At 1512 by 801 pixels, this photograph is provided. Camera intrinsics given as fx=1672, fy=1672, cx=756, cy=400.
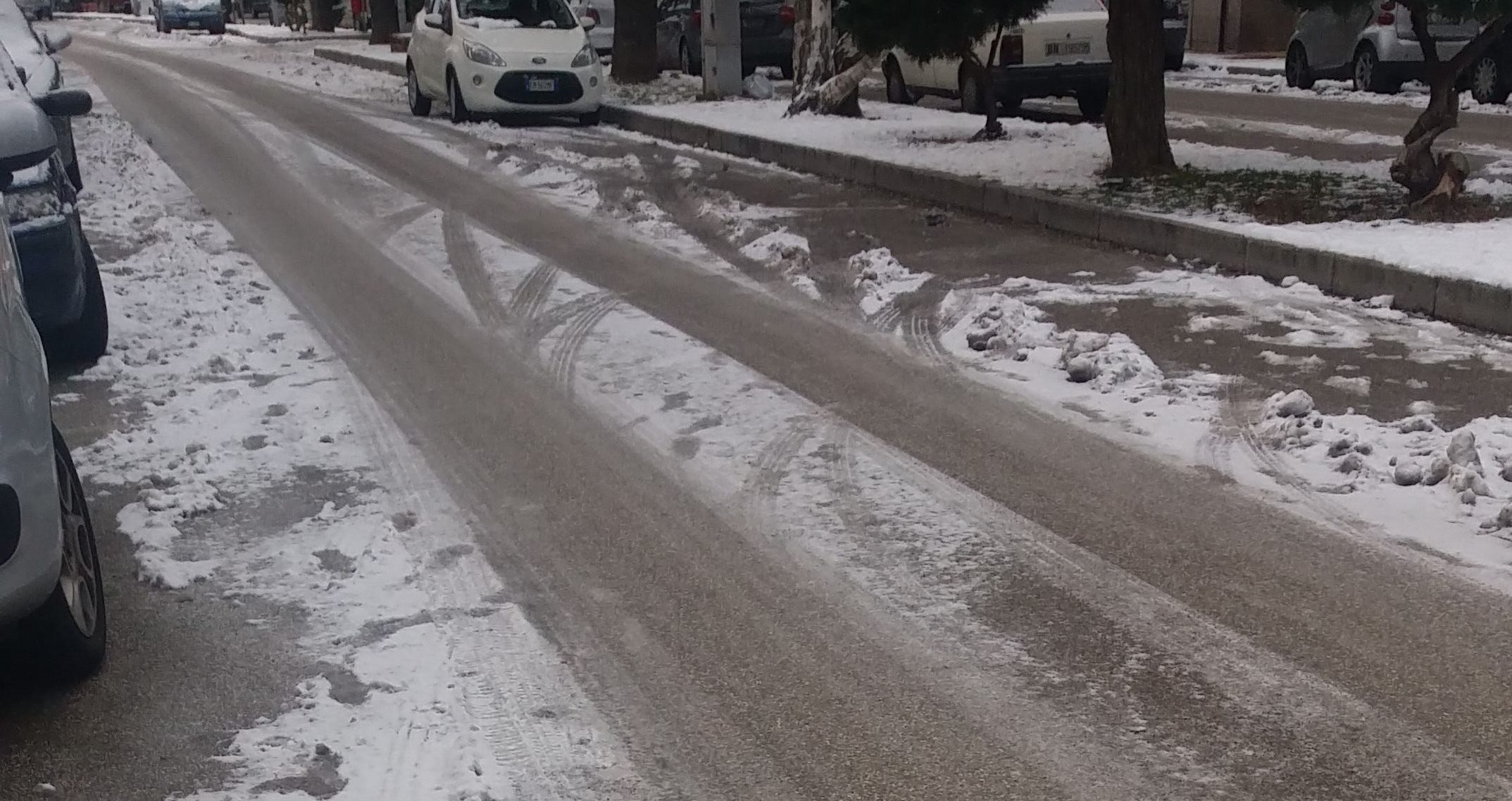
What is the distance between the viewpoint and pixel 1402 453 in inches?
233

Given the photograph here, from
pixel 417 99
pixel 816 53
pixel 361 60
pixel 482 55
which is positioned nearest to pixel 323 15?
pixel 361 60

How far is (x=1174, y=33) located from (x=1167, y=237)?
14880 millimetres

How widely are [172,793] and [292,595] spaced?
1159mm

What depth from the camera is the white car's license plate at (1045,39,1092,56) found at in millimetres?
18125

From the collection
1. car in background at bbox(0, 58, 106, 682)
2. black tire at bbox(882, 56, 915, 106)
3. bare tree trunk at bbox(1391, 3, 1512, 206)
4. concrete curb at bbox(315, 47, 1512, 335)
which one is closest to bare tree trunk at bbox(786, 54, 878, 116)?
concrete curb at bbox(315, 47, 1512, 335)

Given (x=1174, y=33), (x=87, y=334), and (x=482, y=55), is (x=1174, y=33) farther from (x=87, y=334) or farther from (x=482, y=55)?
(x=87, y=334)

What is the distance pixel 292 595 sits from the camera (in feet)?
15.9

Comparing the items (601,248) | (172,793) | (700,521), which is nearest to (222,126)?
(601,248)

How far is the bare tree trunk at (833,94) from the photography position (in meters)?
18.6

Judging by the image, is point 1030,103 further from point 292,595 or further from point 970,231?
point 292,595

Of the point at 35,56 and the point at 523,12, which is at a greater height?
the point at 523,12

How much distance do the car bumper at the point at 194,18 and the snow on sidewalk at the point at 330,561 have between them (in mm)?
47730

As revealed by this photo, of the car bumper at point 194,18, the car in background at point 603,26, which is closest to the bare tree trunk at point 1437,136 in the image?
the car in background at point 603,26

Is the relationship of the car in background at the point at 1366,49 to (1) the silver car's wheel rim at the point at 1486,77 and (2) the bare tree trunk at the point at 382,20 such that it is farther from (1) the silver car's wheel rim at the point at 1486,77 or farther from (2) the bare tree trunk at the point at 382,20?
(2) the bare tree trunk at the point at 382,20
